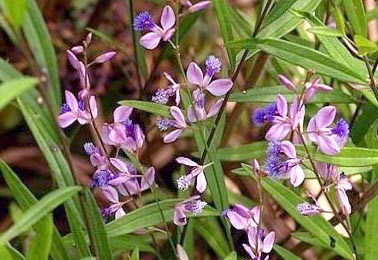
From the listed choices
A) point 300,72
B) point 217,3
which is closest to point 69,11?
point 300,72

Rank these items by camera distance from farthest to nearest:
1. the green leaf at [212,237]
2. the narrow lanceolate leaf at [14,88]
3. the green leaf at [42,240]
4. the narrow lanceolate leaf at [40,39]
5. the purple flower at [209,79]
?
1. the green leaf at [212,237]
2. the narrow lanceolate leaf at [40,39]
3. the purple flower at [209,79]
4. the green leaf at [42,240]
5. the narrow lanceolate leaf at [14,88]

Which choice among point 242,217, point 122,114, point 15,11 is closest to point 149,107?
point 122,114

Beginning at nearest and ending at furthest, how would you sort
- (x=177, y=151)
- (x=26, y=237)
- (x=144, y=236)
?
(x=144, y=236) < (x=26, y=237) < (x=177, y=151)

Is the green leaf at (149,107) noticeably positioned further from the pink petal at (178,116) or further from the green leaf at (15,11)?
the green leaf at (15,11)

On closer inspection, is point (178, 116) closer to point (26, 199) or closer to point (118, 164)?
point (118, 164)

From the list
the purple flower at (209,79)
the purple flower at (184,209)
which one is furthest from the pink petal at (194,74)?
the purple flower at (184,209)

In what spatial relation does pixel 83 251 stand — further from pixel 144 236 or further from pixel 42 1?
pixel 42 1
